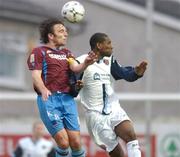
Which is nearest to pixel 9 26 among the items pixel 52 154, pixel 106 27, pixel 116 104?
pixel 106 27

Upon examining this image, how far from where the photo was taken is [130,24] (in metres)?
26.1

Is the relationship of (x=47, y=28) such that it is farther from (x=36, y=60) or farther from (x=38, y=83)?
A: (x=38, y=83)

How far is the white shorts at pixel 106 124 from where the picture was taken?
1359cm

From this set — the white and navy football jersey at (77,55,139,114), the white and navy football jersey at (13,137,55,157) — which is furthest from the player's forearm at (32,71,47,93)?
the white and navy football jersey at (13,137,55,157)

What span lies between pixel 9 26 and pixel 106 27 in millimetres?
2331

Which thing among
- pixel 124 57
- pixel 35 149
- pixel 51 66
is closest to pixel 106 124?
pixel 51 66

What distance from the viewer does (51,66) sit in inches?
527

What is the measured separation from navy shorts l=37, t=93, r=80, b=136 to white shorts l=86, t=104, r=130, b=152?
0.83ft

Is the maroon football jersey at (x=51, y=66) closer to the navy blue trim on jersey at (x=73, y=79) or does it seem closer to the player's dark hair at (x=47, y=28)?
the navy blue trim on jersey at (x=73, y=79)

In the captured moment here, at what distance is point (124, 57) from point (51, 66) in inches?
453

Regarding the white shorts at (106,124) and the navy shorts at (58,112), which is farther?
the white shorts at (106,124)

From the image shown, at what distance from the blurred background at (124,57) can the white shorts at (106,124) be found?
7463 millimetres

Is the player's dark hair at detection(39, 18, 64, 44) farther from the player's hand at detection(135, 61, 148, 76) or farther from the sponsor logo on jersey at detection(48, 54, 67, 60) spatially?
the player's hand at detection(135, 61, 148, 76)

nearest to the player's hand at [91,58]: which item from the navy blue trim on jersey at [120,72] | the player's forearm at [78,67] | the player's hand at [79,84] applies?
the player's forearm at [78,67]
